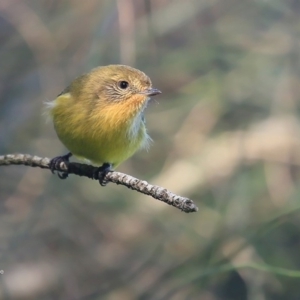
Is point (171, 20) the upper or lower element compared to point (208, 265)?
upper

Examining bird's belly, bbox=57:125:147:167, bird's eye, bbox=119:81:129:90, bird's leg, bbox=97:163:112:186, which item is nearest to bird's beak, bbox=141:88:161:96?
bird's eye, bbox=119:81:129:90

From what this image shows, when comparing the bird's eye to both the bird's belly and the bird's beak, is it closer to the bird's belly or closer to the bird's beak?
the bird's beak

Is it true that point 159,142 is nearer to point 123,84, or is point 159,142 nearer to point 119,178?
point 123,84

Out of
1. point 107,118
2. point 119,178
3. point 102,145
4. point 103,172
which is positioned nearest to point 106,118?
point 107,118

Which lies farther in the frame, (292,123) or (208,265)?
(292,123)

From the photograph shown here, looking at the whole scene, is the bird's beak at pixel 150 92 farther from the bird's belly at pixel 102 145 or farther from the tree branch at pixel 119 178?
the tree branch at pixel 119 178

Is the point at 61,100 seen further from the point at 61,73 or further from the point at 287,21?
the point at 287,21

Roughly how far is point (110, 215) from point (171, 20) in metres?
2.14

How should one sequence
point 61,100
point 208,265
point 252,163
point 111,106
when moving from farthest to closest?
point 252,163 → point 208,265 → point 61,100 → point 111,106

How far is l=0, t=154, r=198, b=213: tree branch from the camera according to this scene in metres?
2.33

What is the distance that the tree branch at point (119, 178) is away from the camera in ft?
7.63

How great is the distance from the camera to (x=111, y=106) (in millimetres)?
3930

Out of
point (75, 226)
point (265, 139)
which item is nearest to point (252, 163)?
point (265, 139)

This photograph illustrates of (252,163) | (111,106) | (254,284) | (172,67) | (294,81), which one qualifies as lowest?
(254,284)
